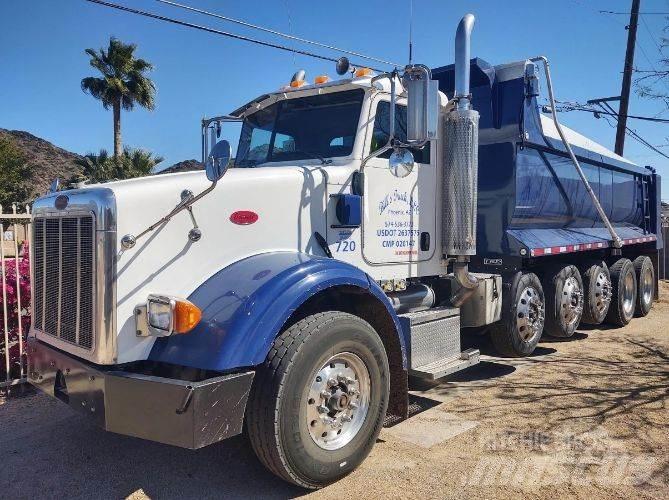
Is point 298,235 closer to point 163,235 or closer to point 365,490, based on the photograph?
point 163,235

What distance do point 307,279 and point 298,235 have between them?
633mm

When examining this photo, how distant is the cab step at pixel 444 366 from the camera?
4.31 meters

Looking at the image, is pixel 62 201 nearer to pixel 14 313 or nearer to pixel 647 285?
pixel 14 313

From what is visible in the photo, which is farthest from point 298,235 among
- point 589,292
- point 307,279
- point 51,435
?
point 589,292

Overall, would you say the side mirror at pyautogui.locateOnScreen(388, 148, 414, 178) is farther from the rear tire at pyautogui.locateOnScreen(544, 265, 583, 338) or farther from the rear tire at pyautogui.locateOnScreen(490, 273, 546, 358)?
the rear tire at pyautogui.locateOnScreen(544, 265, 583, 338)

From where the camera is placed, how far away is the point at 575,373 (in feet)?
19.9

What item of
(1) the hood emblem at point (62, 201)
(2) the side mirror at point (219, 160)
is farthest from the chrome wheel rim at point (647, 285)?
(1) the hood emblem at point (62, 201)

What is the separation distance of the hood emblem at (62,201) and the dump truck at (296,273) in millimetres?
24

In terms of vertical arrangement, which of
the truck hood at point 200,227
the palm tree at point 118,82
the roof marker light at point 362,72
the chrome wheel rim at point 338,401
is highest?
the palm tree at point 118,82

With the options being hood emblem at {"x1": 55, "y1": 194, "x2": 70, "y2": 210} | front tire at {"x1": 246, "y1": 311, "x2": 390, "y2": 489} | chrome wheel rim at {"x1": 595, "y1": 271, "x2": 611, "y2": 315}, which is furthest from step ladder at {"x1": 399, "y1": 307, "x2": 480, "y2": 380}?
chrome wheel rim at {"x1": 595, "y1": 271, "x2": 611, "y2": 315}

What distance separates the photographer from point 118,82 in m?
27.8

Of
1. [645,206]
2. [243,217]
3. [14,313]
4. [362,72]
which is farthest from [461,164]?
[645,206]

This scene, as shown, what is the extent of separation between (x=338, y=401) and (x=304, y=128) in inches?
89.2

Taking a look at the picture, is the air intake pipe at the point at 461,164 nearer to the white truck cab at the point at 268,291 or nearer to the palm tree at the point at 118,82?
the white truck cab at the point at 268,291
